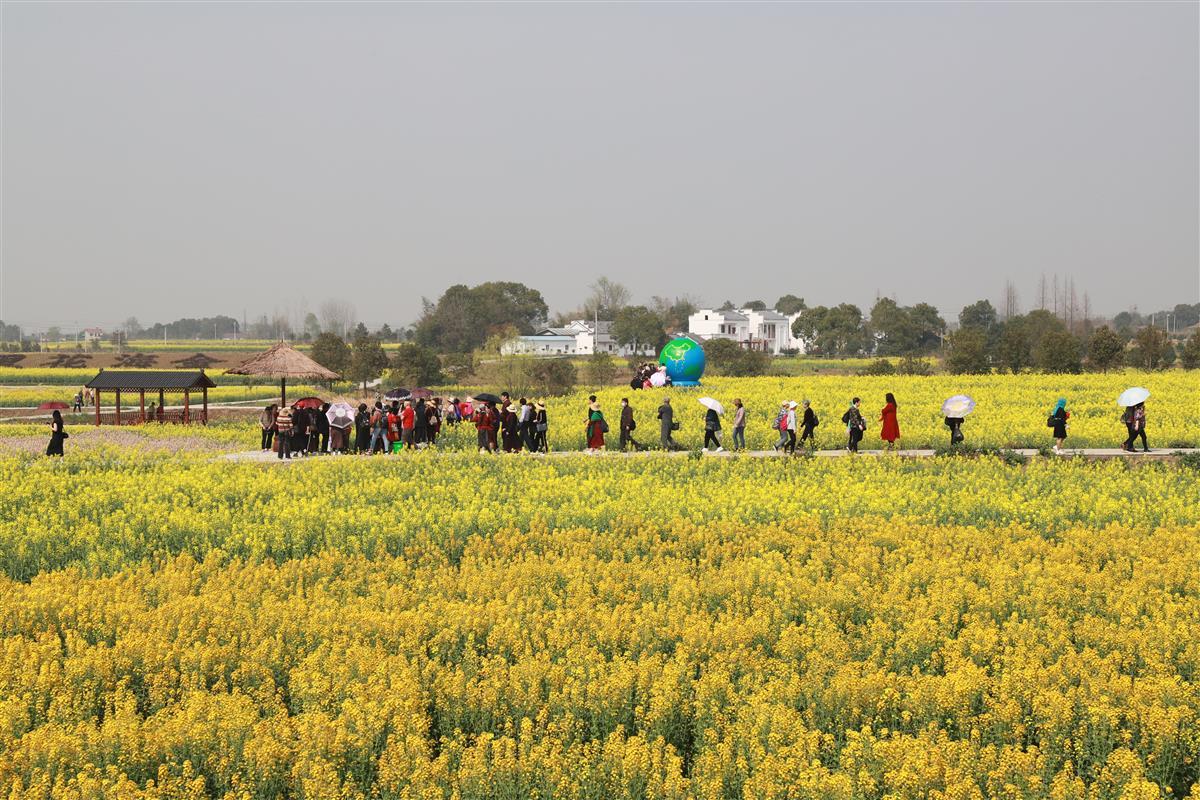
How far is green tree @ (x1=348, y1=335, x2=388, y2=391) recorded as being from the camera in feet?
233

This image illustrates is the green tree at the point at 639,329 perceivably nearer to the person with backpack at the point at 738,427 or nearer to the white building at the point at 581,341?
the white building at the point at 581,341

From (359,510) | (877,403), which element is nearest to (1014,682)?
(359,510)

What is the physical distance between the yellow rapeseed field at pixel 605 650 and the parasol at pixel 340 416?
1022 cm

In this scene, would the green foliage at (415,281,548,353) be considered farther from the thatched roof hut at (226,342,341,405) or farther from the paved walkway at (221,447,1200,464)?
the paved walkway at (221,447,1200,464)

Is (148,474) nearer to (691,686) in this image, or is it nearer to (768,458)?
(768,458)

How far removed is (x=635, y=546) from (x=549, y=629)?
4.59 m

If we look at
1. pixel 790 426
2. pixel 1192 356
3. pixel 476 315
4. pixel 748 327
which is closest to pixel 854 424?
pixel 790 426

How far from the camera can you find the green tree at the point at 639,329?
121 metres

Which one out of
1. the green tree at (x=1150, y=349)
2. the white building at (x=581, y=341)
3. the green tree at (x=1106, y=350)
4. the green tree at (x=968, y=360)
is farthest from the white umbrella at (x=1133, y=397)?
the white building at (x=581, y=341)

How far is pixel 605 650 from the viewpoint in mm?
10211

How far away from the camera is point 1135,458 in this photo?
81.9ft

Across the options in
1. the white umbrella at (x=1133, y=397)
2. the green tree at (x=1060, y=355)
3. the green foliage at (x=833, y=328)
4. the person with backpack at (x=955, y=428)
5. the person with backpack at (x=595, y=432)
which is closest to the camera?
the white umbrella at (x=1133, y=397)

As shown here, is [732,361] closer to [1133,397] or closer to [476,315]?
[1133,397]

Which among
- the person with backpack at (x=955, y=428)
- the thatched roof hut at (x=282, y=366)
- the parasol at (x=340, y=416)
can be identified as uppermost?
the thatched roof hut at (x=282, y=366)
